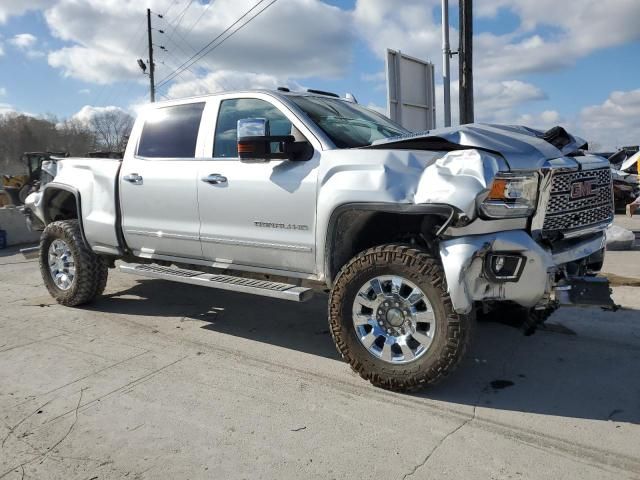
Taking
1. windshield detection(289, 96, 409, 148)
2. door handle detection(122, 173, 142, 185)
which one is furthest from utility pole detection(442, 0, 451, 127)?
door handle detection(122, 173, 142, 185)

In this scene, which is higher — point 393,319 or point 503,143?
point 503,143

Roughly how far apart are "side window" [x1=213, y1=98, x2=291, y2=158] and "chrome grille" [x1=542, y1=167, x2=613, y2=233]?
2.08 meters

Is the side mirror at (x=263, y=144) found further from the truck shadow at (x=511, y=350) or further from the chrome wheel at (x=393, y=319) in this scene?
the truck shadow at (x=511, y=350)

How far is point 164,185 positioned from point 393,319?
8.18 ft

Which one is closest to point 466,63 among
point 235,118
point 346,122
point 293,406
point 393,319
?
point 346,122

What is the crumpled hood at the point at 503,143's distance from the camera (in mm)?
3268

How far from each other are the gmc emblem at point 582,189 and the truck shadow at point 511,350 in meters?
1.27

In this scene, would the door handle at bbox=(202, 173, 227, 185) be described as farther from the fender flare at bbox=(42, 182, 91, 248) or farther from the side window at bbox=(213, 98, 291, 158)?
the fender flare at bbox=(42, 182, 91, 248)

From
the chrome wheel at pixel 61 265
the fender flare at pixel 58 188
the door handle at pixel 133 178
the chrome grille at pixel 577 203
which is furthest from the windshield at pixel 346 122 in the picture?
the chrome wheel at pixel 61 265

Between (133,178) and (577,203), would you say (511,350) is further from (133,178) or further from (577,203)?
(133,178)

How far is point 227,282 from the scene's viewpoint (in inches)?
169

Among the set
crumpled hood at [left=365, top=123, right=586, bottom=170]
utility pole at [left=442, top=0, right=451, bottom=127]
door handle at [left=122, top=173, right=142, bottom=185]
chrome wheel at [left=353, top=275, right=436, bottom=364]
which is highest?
utility pole at [left=442, top=0, right=451, bottom=127]

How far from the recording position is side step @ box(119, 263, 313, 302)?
3911 millimetres

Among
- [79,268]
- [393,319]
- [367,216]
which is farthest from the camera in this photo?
[79,268]
